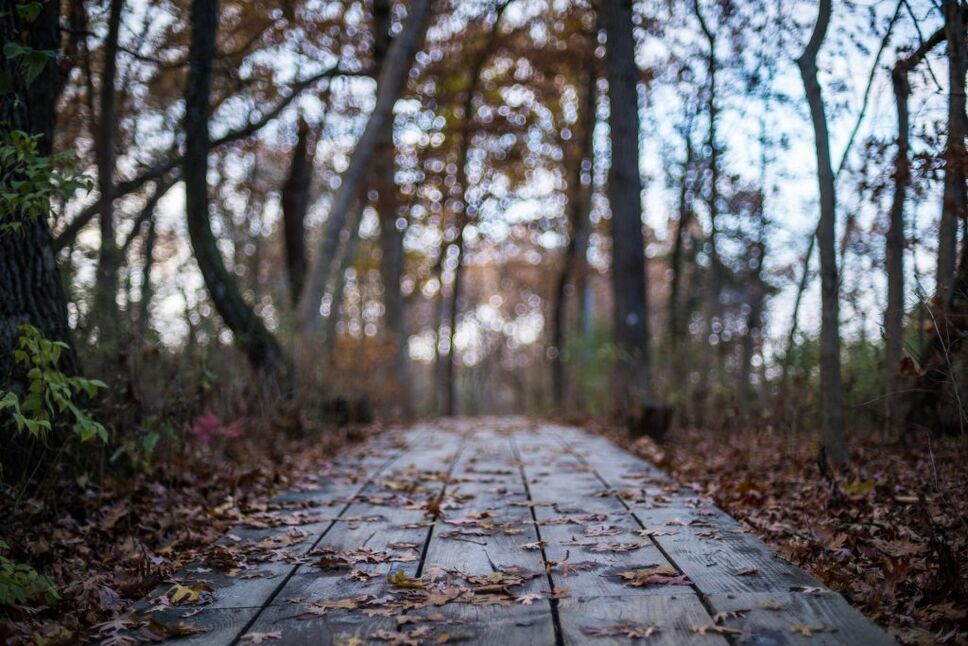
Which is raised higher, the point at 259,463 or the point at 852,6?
the point at 852,6

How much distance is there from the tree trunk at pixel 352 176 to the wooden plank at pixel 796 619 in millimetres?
7068

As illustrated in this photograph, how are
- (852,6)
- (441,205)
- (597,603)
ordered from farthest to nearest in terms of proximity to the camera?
(441,205), (852,6), (597,603)

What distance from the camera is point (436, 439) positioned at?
8.52 metres

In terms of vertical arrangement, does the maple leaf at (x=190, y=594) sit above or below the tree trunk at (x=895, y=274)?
below

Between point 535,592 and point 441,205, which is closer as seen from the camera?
point 535,592

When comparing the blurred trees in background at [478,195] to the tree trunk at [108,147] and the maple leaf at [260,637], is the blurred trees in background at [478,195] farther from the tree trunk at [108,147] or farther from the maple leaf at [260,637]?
the maple leaf at [260,637]

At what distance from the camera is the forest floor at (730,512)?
2.57 meters

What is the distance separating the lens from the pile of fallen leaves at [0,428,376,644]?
271 cm

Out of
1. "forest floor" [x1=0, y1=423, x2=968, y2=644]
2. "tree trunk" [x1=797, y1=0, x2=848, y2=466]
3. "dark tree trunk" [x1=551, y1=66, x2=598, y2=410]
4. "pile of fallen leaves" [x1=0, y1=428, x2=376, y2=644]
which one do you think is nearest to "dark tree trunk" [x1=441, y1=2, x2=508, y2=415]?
"dark tree trunk" [x1=551, y1=66, x2=598, y2=410]

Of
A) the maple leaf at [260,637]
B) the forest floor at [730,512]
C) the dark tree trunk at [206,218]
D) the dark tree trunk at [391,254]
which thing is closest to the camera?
the maple leaf at [260,637]

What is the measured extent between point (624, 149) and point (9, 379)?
8.25 m

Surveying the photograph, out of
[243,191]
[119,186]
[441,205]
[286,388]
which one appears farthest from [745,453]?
[243,191]

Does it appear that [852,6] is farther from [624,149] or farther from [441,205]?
[441,205]

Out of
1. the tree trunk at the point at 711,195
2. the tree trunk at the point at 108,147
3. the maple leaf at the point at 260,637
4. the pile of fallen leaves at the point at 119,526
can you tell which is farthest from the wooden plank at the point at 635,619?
the tree trunk at the point at 711,195
